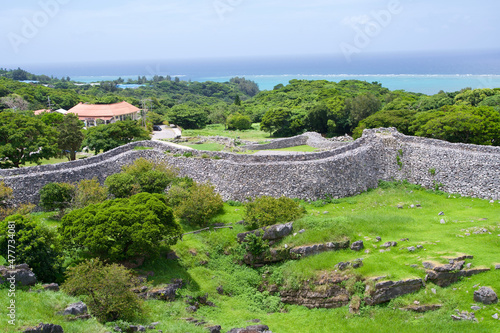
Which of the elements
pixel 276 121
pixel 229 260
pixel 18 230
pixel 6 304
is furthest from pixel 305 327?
pixel 276 121

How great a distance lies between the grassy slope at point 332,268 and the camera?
14.2 meters

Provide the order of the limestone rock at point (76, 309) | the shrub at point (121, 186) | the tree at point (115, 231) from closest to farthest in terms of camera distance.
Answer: the limestone rock at point (76, 309) → the tree at point (115, 231) → the shrub at point (121, 186)

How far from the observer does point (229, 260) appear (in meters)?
20.8

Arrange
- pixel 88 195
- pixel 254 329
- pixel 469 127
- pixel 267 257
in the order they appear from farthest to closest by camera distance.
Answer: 1. pixel 469 127
2. pixel 88 195
3. pixel 267 257
4. pixel 254 329

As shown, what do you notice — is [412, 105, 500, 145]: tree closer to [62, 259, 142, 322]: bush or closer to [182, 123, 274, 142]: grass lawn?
[182, 123, 274, 142]: grass lawn

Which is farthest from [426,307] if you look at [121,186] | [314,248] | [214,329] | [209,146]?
[209,146]

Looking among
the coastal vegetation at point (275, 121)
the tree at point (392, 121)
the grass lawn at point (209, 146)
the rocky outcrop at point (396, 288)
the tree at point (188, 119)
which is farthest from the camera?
the tree at point (188, 119)

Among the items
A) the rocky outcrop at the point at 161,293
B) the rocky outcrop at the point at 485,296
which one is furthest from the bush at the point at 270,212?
the rocky outcrop at the point at 485,296

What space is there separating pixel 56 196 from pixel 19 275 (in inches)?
394

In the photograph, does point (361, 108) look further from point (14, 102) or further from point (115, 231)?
point (14, 102)

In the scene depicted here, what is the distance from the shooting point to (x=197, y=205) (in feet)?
75.2

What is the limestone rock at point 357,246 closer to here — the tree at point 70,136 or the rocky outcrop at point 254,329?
the rocky outcrop at point 254,329

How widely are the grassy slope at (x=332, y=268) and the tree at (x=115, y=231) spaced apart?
1.40 m

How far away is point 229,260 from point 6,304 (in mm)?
10666
